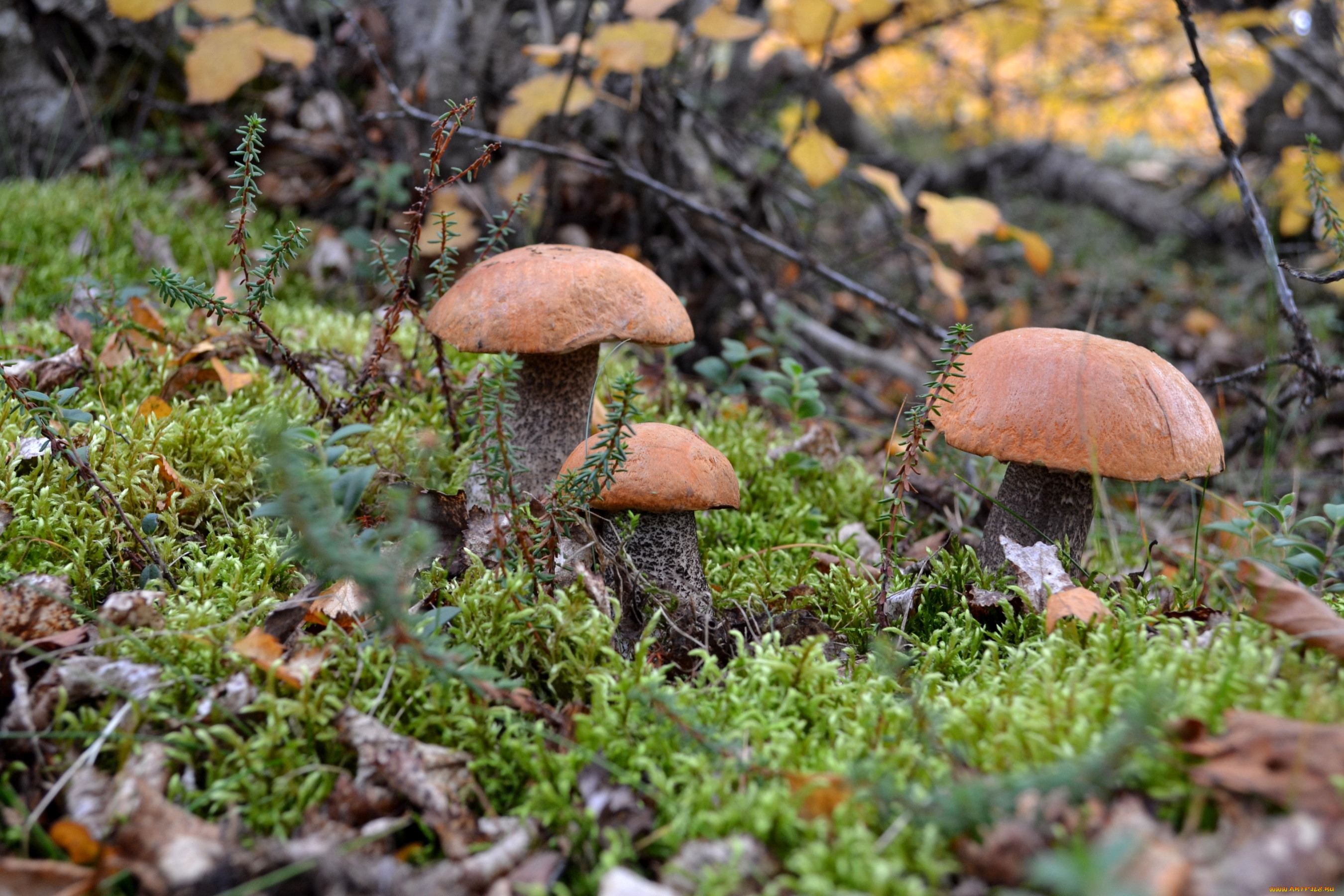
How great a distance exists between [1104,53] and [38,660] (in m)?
12.0

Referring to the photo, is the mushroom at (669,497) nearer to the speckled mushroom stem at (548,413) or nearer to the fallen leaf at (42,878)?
the speckled mushroom stem at (548,413)

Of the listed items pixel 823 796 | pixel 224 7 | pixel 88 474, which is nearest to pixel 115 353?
pixel 88 474

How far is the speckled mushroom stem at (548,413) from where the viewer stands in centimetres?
256

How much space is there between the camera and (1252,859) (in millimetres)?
977

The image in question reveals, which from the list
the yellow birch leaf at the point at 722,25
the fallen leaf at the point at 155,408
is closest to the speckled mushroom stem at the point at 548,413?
the fallen leaf at the point at 155,408

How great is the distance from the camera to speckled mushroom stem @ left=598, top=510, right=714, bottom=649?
2027 mm

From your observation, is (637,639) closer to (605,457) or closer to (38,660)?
(605,457)

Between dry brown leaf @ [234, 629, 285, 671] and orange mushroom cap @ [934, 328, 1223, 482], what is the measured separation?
1.57 metres

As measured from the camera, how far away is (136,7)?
3.37 m

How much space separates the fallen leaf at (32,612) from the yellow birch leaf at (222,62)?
2833 mm

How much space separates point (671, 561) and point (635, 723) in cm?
64

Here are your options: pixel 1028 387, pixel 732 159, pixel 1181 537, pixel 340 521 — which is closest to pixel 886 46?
pixel 732 159

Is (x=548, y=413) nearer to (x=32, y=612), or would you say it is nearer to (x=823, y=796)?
(x=32, y=612)

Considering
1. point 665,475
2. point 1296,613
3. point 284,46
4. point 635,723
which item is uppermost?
point 284,46
